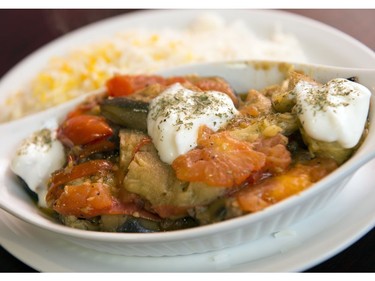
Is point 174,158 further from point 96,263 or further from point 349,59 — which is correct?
point 349,59

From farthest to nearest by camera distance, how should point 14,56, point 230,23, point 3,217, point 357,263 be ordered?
point 14,56, point 230,23, point 3,217, point 357,263

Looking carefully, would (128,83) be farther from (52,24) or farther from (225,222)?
(52,24)

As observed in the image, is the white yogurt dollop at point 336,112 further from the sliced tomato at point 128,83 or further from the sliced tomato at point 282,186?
the sliced tomato at point 128,83

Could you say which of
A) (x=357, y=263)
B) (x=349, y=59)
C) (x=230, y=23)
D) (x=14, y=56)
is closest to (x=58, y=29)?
(x=14, y=56)

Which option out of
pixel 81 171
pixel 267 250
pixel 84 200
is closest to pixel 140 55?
pixel 81 171

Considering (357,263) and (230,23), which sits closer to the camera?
(357,263)

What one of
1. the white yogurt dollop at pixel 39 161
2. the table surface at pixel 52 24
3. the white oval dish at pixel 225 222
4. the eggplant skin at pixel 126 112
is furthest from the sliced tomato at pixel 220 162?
the table surface at pixel 52 24
